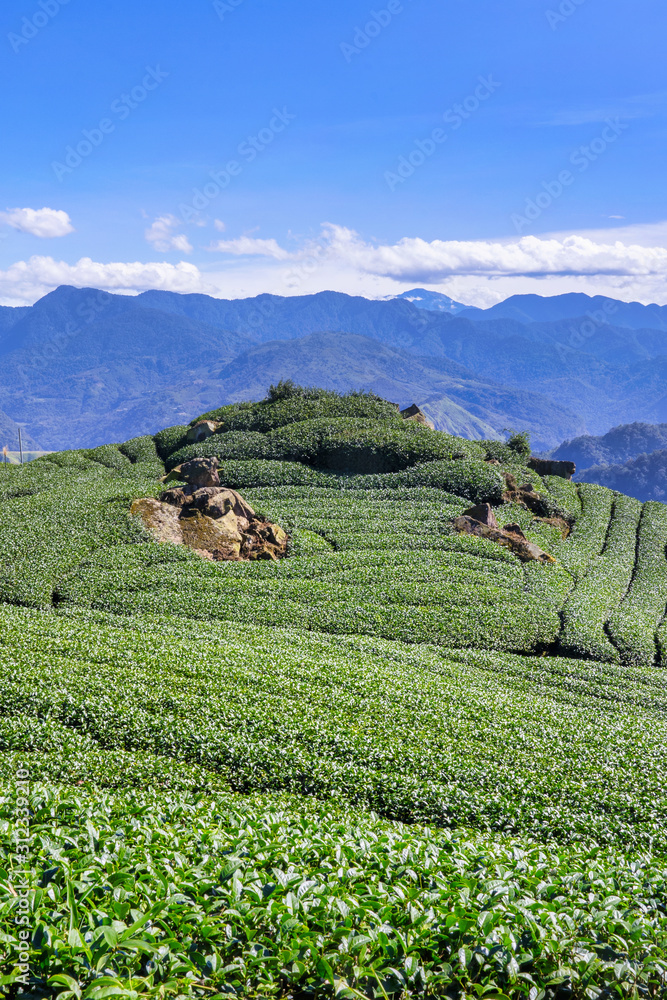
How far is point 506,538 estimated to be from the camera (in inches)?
1534

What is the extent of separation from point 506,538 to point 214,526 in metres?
18.6

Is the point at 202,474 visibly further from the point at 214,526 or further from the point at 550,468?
the point at 550,468

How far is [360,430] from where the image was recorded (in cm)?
5266

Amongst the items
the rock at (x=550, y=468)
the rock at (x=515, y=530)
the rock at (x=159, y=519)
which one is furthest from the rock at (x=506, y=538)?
the rock at (x=550, y=468)

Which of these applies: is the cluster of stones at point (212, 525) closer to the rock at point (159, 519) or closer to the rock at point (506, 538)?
the rock at point (159, 519)

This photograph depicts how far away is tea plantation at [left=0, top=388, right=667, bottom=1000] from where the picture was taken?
20.7 ft

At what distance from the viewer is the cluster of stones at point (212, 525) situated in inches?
1362

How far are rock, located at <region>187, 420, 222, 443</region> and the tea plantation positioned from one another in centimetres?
1175

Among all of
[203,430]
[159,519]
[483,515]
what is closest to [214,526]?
[159,519]

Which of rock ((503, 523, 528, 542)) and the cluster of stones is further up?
rock ((503, 523, 528, 542))

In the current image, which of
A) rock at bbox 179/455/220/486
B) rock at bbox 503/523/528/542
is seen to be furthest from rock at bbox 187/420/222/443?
rock at bbox 503/523/528/542

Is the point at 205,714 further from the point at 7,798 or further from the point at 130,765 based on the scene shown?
the point at 7,798

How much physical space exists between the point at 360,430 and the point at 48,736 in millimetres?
40012

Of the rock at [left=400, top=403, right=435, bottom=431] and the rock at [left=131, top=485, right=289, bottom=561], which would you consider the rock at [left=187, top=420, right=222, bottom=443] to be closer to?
the rock at [left=400, top=403, right=435, bottom=431]
